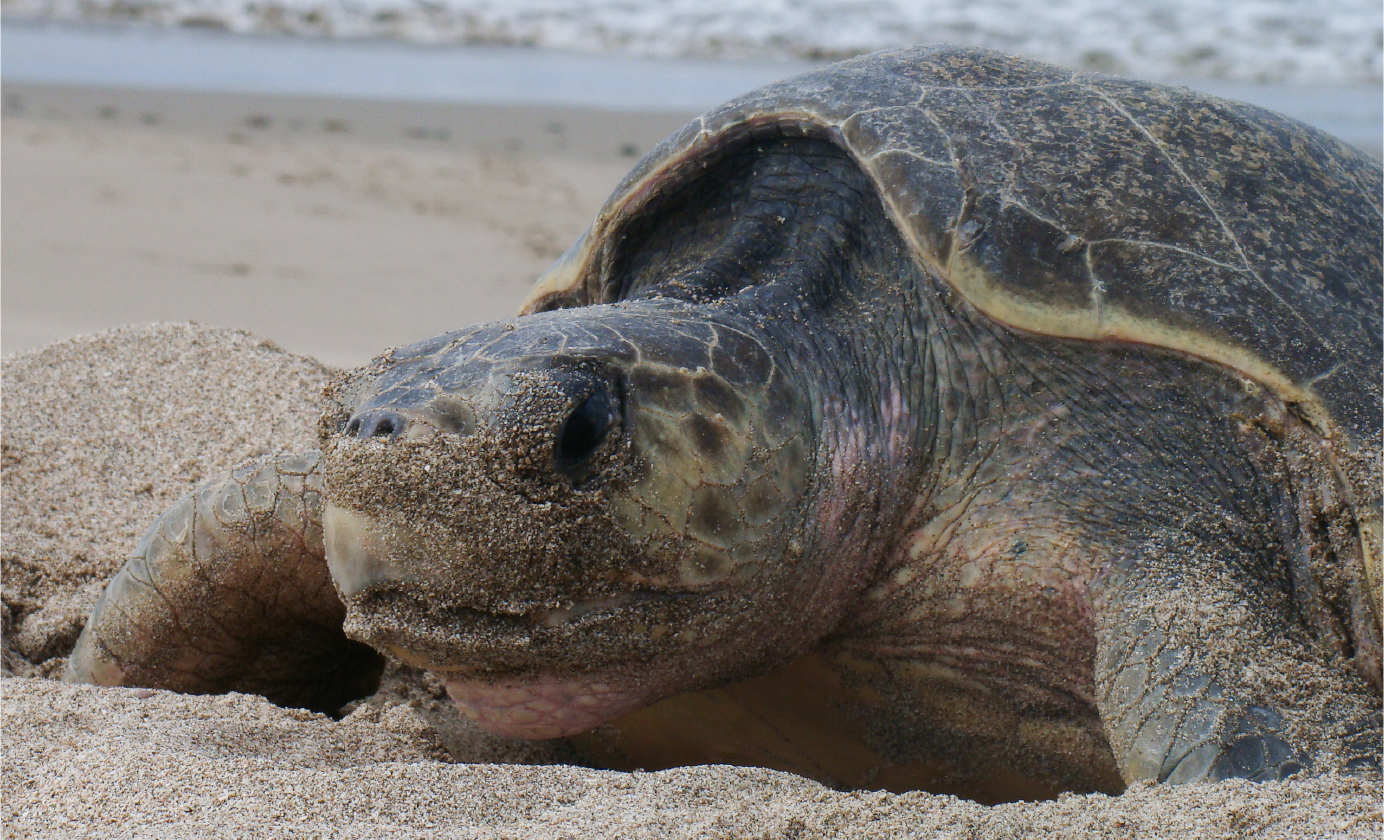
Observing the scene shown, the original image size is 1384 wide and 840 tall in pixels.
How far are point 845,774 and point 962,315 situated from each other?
2.68 ft

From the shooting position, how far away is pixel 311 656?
8.02 ft

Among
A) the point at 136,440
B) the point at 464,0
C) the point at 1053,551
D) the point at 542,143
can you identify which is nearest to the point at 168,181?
the point at 542,143

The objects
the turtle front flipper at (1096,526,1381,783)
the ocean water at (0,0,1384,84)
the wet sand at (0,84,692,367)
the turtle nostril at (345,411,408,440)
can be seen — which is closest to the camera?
the turtle nostril at (345,411,408,440)

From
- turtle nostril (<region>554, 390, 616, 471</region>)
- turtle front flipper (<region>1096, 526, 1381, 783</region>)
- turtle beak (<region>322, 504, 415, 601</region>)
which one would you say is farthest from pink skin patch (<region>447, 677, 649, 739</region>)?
turtle front flipper (<region>1096, 526, 1381, 783</region>)

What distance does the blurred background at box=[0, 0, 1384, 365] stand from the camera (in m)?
5.04

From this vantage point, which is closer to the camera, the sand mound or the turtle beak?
the sand mound

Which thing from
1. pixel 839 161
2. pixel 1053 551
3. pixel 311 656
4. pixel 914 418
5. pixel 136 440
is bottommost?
pixel 311 656

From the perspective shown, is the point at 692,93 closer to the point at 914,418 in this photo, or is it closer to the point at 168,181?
the point at 168,181

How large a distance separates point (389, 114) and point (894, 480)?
793 cm

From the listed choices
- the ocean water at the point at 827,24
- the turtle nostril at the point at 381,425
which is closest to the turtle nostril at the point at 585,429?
the turtle nostril at the point at 381,425

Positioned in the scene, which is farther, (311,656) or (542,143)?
(542,143)

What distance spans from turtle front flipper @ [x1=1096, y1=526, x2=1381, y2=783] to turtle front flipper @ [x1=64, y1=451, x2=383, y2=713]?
1.35 m

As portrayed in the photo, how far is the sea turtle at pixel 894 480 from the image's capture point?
1.59 meters

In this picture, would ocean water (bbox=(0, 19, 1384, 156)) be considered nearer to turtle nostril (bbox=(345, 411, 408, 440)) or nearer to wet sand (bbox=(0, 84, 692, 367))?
wet sand (bbox=(0, 84, 692, 367))
